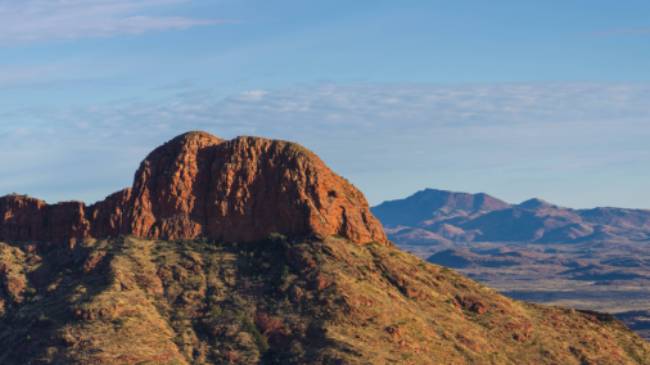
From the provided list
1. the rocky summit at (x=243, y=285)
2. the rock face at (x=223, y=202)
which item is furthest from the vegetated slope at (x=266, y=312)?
the rock face at (x=223, y=202)

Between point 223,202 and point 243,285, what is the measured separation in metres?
13.2

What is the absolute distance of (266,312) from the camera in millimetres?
125438

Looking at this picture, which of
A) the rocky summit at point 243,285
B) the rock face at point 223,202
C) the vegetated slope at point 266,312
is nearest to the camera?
the vegetated slope at point 266,312

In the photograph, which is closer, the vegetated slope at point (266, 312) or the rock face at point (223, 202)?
the vegetated slope at point (266, 312)

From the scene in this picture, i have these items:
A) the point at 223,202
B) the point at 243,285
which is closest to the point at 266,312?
the point at 243,285

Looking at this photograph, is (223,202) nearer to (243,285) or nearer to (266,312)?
(243,285)

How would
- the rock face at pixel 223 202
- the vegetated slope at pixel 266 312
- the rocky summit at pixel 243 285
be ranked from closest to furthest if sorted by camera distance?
the vegetated slope at pixel 266 312, the rocky summit at pixel 243 285, the rock face at pixel 223 202

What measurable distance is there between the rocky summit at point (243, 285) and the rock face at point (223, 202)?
171 mm

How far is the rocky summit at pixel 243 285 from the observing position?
11956 cm

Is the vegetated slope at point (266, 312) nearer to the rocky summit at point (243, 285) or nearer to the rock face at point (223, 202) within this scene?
the rocky summit at point (243, 285)

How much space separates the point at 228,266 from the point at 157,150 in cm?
2084

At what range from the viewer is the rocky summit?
119562mm

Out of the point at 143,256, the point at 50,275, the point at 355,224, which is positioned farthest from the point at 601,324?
the point at 50,275

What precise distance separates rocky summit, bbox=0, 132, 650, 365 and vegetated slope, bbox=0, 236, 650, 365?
8.0 inches
